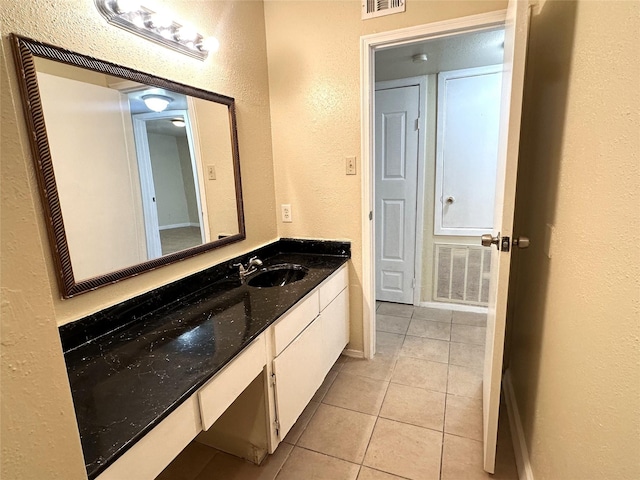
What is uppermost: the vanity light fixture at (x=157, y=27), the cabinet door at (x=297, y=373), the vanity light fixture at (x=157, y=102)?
the vanity light fixture at (x=157, y=27)

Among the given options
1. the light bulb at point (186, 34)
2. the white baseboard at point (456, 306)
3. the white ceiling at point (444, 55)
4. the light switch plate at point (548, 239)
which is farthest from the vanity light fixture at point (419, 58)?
the white baseboard at point (456, 306)

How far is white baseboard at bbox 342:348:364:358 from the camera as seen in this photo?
93.5 inches

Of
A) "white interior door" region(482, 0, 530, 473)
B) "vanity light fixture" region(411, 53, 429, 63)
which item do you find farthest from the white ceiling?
"white interior door" region(482, 0, 530, 473)

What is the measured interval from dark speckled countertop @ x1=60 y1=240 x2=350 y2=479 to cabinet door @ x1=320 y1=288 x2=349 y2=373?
0.28 m

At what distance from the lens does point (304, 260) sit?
2.15m

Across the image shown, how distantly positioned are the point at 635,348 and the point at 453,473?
113 centimetres

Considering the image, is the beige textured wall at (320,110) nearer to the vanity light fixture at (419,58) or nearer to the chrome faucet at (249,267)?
the chrome faucet at (249,267)

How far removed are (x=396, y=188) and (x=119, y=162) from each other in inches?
93.7

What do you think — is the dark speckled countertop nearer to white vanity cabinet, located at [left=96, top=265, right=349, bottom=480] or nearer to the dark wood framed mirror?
white vanity cabinet, located at [left=96, top=265, right=349, bottom=480]

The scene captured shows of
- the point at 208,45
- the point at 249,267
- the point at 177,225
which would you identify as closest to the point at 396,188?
the point at 249,267

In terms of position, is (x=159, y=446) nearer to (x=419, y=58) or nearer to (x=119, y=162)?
(x=119, y=162)

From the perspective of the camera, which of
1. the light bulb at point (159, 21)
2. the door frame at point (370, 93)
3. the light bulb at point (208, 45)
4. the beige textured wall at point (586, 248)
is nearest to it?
the beige textured wall at point (586, 248)

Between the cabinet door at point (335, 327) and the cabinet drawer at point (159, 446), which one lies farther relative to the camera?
the cabinet door at point (335, 327)

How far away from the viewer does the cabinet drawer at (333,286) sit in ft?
6.03
